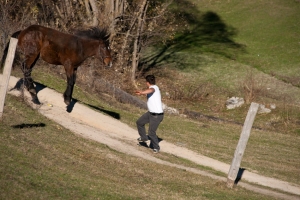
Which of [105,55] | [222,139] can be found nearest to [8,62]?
[105,55]

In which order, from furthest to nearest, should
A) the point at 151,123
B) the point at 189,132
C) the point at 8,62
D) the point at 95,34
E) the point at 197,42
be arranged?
the point at 197,42 < the point at 189,132 < the point at 95,34 < the point at 151,123 < the point at 8,62

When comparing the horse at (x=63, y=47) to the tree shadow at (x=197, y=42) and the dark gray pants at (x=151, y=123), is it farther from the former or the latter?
the tree shadow at (x=197, y=42)

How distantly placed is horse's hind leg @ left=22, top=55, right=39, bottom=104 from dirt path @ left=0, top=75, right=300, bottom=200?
426 mm

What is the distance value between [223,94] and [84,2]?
36.7ft

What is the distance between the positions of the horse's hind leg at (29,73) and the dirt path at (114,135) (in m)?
0.43

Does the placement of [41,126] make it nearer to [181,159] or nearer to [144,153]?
[144,153]

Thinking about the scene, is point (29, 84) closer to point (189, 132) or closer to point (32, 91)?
point (32, 91)

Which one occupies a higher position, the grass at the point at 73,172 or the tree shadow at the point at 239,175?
the grass at the point at 73,172

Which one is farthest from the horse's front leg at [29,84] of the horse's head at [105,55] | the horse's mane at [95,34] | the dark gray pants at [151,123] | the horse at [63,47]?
the dark gray pants at [151,123]

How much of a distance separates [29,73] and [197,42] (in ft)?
110

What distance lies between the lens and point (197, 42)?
50.5 meters

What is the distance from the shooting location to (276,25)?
52750 mm

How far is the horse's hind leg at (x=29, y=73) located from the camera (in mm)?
18188

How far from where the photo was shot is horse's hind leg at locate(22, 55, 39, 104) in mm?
18188
